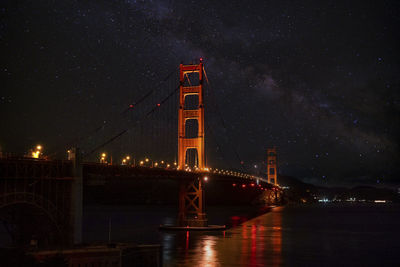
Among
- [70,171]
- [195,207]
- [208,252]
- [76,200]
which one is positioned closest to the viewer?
[76,200]

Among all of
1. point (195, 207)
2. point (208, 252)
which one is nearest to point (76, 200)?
point (208, 252)

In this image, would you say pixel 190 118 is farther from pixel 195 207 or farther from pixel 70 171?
pixel 70 171

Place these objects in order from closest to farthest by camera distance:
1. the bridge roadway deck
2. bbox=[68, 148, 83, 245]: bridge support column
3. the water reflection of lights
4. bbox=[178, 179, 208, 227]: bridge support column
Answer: the bridge roadway deck < bbox=[68, 148, 83, 245]: bridge support column < the water reflection of lights < bbox=[178, 179, 208, 227]: bridge support column

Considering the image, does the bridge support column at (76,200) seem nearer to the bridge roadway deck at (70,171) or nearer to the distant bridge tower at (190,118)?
the bridge roadway deck at (70,171)

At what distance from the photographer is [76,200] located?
1345 inches

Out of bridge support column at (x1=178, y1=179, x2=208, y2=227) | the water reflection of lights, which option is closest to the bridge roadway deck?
bridge support column at (x1=178, y1=179, x2=208, y2=227)

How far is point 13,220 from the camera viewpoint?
3281 centimetres

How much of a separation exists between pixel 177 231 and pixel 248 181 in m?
37.4

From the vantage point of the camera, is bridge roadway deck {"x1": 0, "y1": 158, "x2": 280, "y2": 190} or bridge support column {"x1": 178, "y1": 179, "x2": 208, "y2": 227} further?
bridge support column {"x1": 178, "y1": 179, "x2": 208, "y2": 227}

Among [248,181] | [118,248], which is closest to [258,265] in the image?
[118,248]

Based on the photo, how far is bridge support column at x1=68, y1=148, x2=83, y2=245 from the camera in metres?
33.7

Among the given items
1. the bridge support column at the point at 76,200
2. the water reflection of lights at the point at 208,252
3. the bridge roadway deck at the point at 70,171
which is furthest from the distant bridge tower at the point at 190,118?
the bridge support column at the point at 76,200

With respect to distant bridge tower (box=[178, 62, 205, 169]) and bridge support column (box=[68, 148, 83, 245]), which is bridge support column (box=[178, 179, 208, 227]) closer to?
distant bridge tower (box=[178, 62, 205, 169])

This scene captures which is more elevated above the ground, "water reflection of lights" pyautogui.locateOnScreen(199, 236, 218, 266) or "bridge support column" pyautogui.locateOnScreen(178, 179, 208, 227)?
"bridge support column" pyautogui.locateOnScreen(178, 179, 208, 227)
